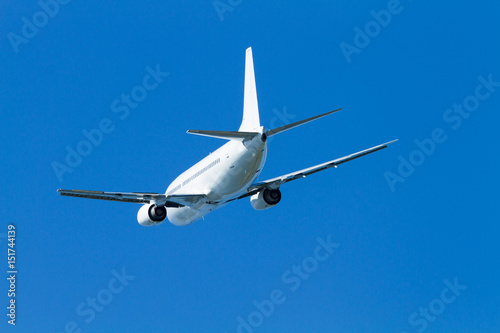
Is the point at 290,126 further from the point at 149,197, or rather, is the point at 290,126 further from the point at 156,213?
the point at 156,213

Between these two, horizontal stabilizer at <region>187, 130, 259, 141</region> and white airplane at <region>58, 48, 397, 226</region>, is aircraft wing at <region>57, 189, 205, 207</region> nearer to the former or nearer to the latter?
white airplane at <region>58, 48, 397, 226</region>

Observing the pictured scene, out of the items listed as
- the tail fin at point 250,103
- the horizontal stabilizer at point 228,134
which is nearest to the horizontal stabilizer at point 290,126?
the horizontal stabilizer at point 228,134

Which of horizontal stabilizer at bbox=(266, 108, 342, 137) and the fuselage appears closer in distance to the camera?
horizontal stabilizer at bbox=(266, 108, 342, 137)

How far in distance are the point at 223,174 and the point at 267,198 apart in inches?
264

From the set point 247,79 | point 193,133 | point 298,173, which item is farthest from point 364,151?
point 193,133

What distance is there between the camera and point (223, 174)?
56.6 meters

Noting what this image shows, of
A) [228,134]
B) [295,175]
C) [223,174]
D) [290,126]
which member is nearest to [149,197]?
[223,174]

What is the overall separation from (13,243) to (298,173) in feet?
77.2

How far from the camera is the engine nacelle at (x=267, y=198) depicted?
62.2 meters

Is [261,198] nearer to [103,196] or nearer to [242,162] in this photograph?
[242,162]

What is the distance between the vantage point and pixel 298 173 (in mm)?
61375

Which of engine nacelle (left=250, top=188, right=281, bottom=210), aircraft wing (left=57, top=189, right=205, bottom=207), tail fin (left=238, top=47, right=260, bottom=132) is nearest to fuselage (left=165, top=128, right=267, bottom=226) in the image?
aircraft wing (left=57, top=189, right=205, bottom=207)

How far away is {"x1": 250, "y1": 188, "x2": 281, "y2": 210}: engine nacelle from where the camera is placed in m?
62.2

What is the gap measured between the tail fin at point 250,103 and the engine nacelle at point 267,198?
6.69m
